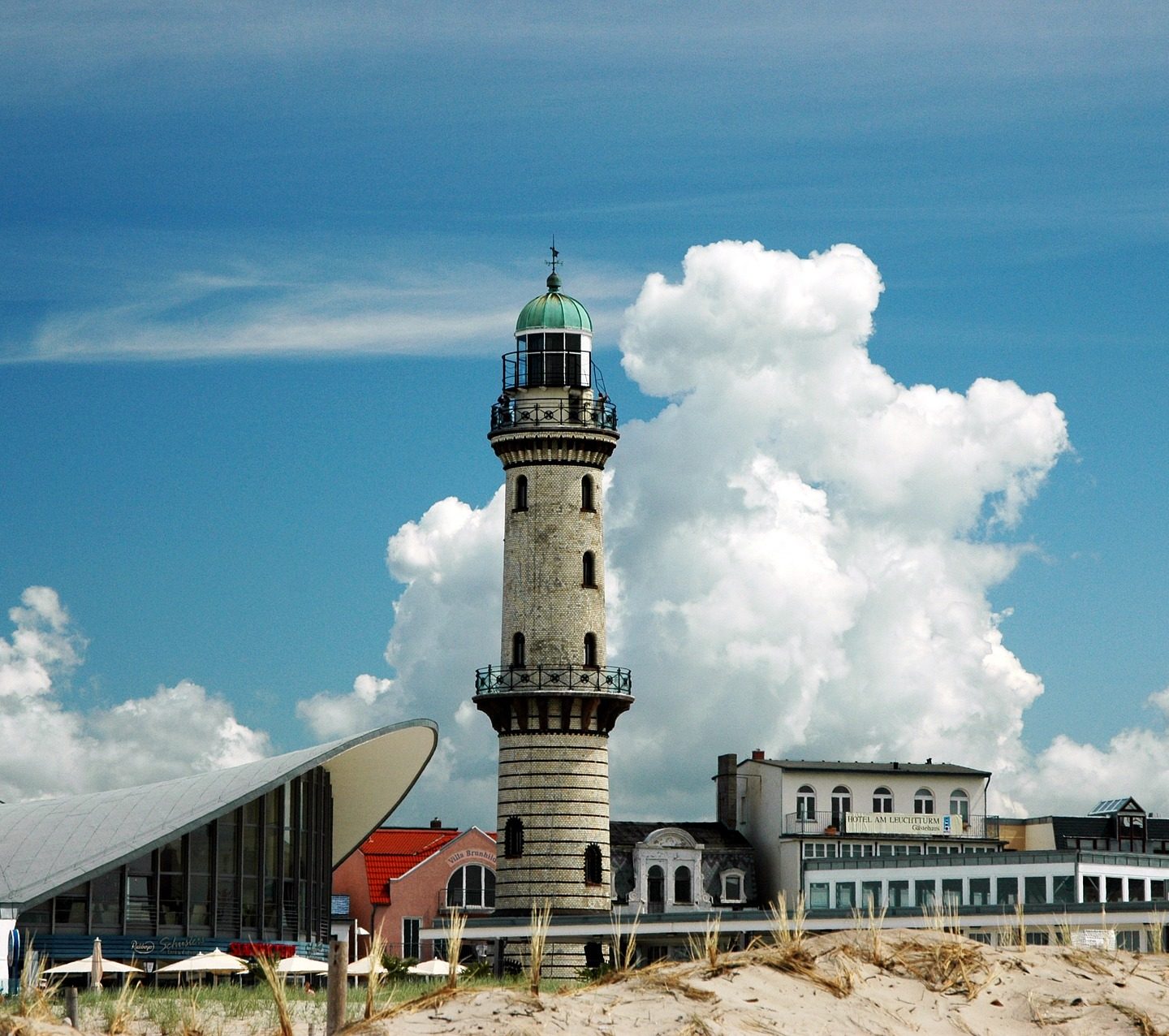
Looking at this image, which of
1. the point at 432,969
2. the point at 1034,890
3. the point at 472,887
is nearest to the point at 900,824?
the point at 472,887

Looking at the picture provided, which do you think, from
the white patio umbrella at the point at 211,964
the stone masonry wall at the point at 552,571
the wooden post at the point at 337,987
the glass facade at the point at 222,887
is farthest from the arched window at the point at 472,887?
the wooden post at the point at 337,987

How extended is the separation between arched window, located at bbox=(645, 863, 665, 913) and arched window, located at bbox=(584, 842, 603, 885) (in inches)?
638

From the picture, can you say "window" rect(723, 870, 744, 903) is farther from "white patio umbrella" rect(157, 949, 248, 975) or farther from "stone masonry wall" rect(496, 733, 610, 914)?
"white patio umbrella" rect(157, 949, 248, 975)

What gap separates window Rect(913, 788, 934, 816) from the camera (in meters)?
88.7

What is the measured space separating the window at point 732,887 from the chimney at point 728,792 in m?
3.86

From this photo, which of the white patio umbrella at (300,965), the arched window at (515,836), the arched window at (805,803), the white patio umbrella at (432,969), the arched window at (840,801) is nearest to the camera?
the white patio umbrella at (300,965)

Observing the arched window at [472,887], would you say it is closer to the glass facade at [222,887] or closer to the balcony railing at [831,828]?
the balcony railing at [831,828]

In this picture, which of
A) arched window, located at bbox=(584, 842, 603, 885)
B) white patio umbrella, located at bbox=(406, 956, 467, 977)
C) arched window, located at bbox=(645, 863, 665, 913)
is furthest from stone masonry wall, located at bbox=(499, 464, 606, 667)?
white patio umbrella, located at bbox=(406, 956, 467, 977)

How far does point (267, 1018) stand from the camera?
99.3 feet

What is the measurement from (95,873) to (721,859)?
39265 mm

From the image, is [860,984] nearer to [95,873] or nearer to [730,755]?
[95,873]

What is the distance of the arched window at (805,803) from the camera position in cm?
8475

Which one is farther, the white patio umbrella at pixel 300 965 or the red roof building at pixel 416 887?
the red roof building at pixel 416 887

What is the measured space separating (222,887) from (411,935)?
2944cm
